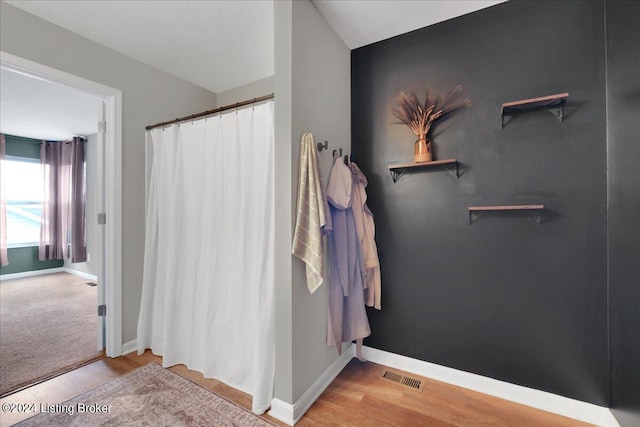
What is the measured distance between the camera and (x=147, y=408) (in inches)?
62.3

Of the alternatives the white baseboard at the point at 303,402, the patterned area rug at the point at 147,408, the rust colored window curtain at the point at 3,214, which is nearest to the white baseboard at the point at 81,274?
the rust colored window curtain at the point at 3,214

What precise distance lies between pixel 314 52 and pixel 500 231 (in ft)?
5.57

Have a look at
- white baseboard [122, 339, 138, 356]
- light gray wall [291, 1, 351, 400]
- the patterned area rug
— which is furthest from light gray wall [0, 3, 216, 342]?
light gray wall [291, 1, 351, 400]

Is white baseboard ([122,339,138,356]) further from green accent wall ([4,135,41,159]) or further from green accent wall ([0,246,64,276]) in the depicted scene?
green accent wall ([4,135,41,159])

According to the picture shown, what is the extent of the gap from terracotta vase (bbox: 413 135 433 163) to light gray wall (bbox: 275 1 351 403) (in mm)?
704

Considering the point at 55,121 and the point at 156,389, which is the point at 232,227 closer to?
the point at 156,389

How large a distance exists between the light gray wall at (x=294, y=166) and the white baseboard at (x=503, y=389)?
25.4 inches

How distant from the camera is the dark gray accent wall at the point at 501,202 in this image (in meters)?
1.52

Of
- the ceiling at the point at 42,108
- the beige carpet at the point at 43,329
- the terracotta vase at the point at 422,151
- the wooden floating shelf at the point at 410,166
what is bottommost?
the beige carpet at the point at 43,329

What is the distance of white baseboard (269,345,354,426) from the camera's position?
4.87 feet

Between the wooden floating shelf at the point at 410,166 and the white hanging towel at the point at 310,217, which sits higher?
the wooden floating shelf at the point at 410,166

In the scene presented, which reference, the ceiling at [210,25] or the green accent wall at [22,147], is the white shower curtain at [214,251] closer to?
the ceiling at [210,25]

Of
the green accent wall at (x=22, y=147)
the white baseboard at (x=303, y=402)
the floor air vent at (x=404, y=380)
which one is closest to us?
the white baseboard at (x=303, y=402)

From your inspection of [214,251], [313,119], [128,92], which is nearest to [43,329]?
[214,251]
